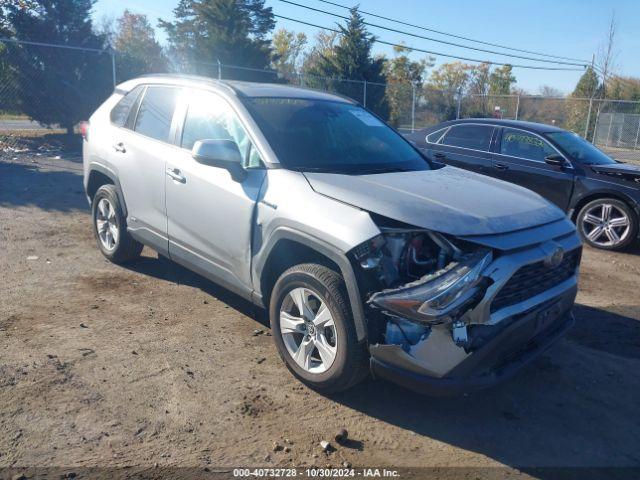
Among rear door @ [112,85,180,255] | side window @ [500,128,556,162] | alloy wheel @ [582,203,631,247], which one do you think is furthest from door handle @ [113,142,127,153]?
alloy wheel @ [582,203,631,247]

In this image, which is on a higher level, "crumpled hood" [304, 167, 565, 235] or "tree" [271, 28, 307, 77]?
"tree" [271, 28, 307, 77]

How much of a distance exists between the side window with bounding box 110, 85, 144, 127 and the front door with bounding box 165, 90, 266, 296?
1.03 m

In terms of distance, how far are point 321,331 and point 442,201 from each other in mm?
1082

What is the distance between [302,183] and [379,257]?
2.63ft

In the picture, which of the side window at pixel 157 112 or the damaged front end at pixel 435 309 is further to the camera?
the side window at pixel 157 112

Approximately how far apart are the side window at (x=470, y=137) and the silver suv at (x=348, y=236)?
394cm

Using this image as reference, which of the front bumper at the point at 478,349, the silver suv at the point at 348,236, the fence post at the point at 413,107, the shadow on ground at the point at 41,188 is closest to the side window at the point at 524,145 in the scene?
the silver suv at the point at 348,236

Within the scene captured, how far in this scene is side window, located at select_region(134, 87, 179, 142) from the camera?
476 cm

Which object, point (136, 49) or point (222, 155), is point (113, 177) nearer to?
point (222, 155)

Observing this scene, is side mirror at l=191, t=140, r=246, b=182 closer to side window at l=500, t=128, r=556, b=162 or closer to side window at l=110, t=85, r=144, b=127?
side window at l=110, t=85, r=144, b=127

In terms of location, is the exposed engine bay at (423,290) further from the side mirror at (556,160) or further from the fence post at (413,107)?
the fence post at (413,107)

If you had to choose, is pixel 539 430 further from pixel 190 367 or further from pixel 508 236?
pixel 190 367

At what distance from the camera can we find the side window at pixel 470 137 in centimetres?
844

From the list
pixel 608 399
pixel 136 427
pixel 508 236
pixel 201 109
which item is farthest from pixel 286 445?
pixel 201 109
